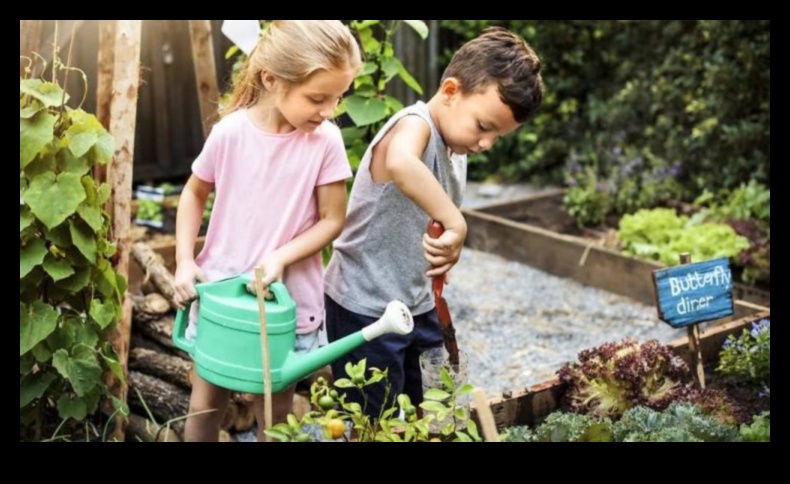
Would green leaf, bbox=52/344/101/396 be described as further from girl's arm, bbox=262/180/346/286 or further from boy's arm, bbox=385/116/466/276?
boy's arm, bbox=385/116/466/276

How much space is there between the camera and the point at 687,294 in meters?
2.69

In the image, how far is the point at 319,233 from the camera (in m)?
2.39

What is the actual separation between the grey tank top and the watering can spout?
370mm

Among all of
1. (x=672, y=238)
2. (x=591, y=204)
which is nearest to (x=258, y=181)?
(x=672, y=238)

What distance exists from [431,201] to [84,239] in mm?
996

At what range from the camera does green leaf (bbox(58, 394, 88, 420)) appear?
2.74 metres

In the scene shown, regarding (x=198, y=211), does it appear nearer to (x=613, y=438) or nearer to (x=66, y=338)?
(x=66, y=338)

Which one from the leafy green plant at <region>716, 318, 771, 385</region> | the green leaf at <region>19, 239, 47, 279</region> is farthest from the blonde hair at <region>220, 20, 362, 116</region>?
the leafy green plant at <region>716, 318, 771, 385</region>

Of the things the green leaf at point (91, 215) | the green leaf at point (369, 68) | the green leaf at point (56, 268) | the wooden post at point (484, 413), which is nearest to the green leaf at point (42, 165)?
the green leaf at point (91, 215)

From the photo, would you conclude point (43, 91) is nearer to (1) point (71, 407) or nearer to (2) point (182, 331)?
(2) point (182, 331)

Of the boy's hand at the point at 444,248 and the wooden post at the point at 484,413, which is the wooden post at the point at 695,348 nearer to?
the boy's hand at the point at 444,248

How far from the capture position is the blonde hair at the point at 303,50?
7.34 feet
